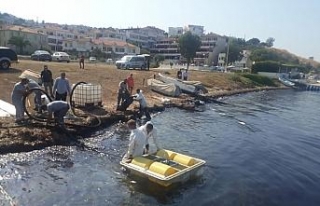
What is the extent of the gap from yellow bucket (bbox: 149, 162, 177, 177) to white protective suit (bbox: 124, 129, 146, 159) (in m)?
1.04

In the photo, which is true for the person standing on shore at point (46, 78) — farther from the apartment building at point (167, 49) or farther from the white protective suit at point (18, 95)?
the apartment building at point (167, 49)

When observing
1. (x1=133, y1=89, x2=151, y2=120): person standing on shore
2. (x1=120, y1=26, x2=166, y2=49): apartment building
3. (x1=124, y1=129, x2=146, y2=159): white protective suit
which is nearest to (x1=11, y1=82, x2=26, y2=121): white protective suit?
(x1=124, y1=129, x2=146, y2=159): white protective suit

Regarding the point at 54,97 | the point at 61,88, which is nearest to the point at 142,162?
the point at 61,88

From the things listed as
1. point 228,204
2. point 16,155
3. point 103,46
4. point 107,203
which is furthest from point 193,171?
point 103,46

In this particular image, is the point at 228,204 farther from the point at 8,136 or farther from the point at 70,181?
the point at 8,136

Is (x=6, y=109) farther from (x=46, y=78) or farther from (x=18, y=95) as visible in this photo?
(x=46, y=78)

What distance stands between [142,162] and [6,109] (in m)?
9.52

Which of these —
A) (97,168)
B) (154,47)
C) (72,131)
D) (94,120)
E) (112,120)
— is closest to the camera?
(97,168)

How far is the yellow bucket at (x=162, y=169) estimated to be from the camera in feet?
37.9

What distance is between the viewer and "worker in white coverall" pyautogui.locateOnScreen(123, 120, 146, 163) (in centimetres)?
1264

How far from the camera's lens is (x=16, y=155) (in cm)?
1388

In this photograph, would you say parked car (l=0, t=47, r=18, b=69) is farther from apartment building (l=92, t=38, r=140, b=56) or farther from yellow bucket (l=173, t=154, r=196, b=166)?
apartment building (l=92, t=38, r=140, b=56)

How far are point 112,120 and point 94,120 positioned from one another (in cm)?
162

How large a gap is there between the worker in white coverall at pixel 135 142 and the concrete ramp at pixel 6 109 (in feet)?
25.3
